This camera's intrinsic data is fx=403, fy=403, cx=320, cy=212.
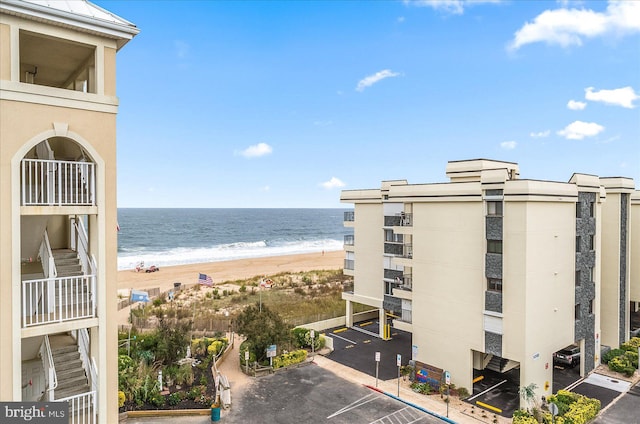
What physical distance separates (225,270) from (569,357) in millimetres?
48544

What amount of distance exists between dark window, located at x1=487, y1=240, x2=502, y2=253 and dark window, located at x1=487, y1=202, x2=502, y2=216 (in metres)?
1.29

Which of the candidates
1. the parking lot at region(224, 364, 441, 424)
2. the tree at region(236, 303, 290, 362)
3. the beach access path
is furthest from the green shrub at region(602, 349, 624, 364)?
the beach access path

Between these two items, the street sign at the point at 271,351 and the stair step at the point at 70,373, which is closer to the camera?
the stair step at the point at 70,373

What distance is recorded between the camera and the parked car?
23.2 meters

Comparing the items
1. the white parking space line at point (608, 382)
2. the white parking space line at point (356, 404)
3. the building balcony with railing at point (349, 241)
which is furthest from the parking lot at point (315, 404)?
the building balcony with railing at point (349, 241)

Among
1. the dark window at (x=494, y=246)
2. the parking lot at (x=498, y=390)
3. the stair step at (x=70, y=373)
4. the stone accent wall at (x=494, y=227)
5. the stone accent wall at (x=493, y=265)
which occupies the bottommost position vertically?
the parking lot at (x=498, y=390)

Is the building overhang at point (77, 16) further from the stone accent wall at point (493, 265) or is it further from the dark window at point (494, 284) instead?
the dark window at point (494, 284)

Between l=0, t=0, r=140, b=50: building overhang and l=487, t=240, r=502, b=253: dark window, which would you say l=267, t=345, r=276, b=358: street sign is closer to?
l=487, t=240, r=502, b=253: dark window

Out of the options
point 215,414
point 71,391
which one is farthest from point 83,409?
point 215,414

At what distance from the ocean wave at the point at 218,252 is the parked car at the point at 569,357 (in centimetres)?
5966

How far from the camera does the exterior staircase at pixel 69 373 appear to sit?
361 inches

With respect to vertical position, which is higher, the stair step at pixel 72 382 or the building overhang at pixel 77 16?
the building overhang at pixel 77 16

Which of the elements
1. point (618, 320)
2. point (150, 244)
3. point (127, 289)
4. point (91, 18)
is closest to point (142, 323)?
point (127, 289)

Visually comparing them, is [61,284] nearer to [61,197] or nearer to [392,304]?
[61,197]
